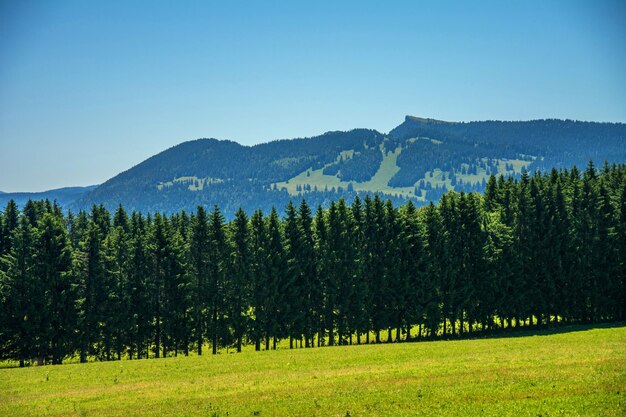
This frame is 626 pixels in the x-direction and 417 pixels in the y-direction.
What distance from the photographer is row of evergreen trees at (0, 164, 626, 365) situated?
57.6m

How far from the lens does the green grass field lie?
2464 cm

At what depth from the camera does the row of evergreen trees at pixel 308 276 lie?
57.6m

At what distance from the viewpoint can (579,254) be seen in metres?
73.0

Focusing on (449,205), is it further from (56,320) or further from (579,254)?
(56,320)

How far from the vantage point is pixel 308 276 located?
65.6m

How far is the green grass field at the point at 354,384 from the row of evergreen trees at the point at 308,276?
13940mm

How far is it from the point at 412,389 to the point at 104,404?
17117 mm

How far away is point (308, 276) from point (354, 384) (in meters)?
35.1

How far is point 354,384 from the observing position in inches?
1208

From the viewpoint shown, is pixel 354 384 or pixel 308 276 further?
pixel 308 276

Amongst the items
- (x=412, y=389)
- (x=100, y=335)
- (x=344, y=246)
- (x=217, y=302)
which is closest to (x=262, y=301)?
(x=217, y=302)

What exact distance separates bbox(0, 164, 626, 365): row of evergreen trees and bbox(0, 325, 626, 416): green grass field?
549 inches

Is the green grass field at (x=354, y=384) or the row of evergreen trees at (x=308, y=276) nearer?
the green grass field at (x=354, y=384)

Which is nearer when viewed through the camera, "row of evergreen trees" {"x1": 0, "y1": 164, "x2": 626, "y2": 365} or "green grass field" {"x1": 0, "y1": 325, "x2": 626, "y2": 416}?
"green grass field" {"x1": 0, "y1": 325, "x2": 626, "y2": 416}
